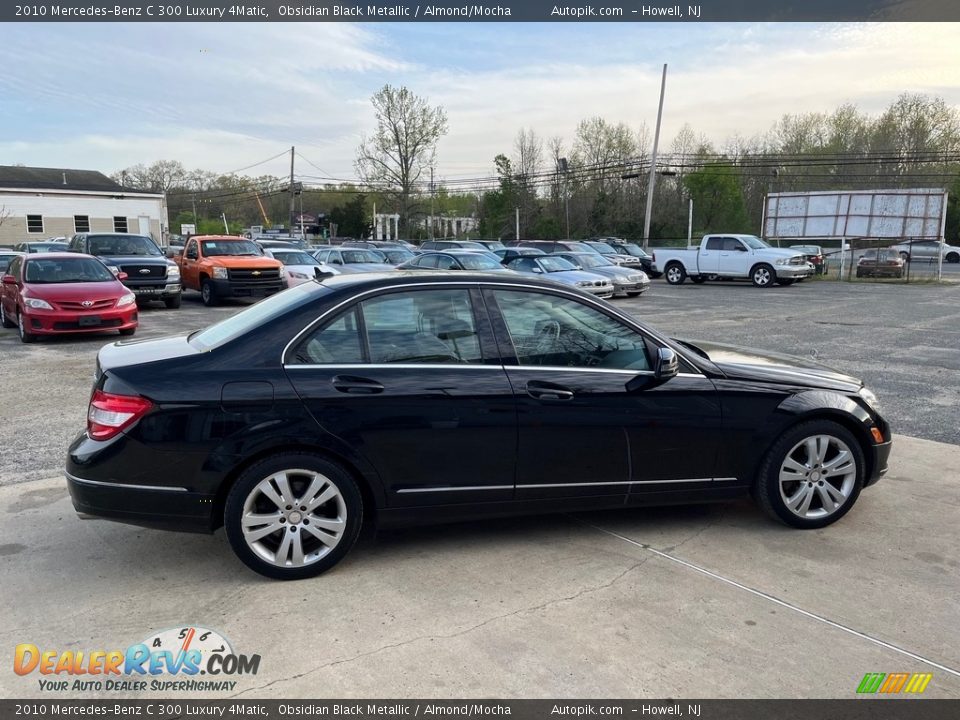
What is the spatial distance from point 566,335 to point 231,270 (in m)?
16.4

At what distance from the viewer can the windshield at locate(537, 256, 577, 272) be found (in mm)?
22109

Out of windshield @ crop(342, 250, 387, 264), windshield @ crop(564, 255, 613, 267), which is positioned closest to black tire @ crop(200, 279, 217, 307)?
windshield @ crop(342, 250, 387, 264)

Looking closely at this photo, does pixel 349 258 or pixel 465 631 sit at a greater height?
pixel 349 258

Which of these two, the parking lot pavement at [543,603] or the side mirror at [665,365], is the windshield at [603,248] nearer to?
the parking lot pavement at [543,603]

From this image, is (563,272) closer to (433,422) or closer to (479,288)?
(479,288)

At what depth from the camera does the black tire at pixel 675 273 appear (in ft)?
A: 95.9

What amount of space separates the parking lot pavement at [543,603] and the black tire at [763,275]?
23.6m

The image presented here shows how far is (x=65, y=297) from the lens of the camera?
12016 mm

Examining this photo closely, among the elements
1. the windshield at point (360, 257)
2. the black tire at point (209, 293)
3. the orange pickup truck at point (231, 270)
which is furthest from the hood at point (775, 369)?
the windshield at point (360, 257)

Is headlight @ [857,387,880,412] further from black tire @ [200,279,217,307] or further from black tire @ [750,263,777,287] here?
black tire @ [750,263,777,287]

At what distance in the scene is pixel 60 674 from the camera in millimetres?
2973

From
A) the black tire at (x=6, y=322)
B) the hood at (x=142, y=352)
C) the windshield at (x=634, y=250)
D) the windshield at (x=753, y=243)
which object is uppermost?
the windshield at (x=753, y=243)

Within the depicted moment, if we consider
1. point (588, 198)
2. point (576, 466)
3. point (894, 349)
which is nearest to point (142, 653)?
point (576, 466)

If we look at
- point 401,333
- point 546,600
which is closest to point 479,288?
point 401,333
